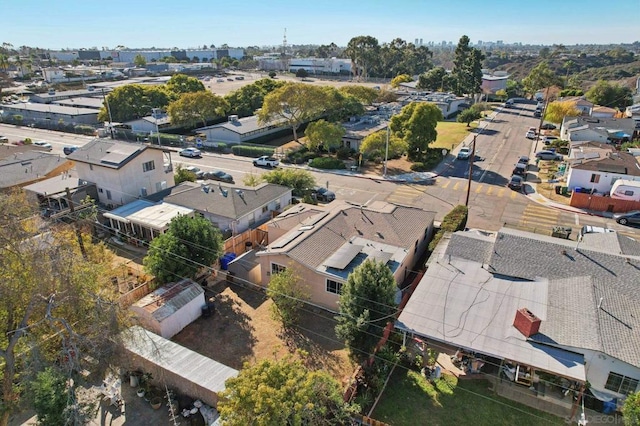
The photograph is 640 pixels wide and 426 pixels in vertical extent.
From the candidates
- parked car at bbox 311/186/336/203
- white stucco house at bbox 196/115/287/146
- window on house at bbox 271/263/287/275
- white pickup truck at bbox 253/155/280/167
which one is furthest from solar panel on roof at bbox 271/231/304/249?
white stucco house at bbox 196/115/287/146

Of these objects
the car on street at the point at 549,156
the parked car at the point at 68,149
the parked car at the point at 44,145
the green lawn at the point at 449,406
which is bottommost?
the green lawn at the point at 449,406

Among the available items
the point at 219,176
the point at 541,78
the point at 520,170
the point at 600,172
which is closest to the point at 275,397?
the point at 219,176

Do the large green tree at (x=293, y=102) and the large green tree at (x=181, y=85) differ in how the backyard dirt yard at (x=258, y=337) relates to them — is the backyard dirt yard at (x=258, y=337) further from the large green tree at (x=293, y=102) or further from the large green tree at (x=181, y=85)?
the large green tree at (x=181, y=85)

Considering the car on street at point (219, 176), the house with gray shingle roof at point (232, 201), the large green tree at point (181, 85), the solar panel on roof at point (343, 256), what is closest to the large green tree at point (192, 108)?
the large green tree at point (181, 85)

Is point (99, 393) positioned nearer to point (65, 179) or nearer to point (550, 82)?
point (65, 179)

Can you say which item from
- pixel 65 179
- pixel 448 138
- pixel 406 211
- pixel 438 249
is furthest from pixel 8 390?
pixel 448 138

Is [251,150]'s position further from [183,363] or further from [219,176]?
[183,363]

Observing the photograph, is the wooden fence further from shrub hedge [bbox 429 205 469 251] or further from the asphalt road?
shrub hedge [bbox 429 205 469 251]
